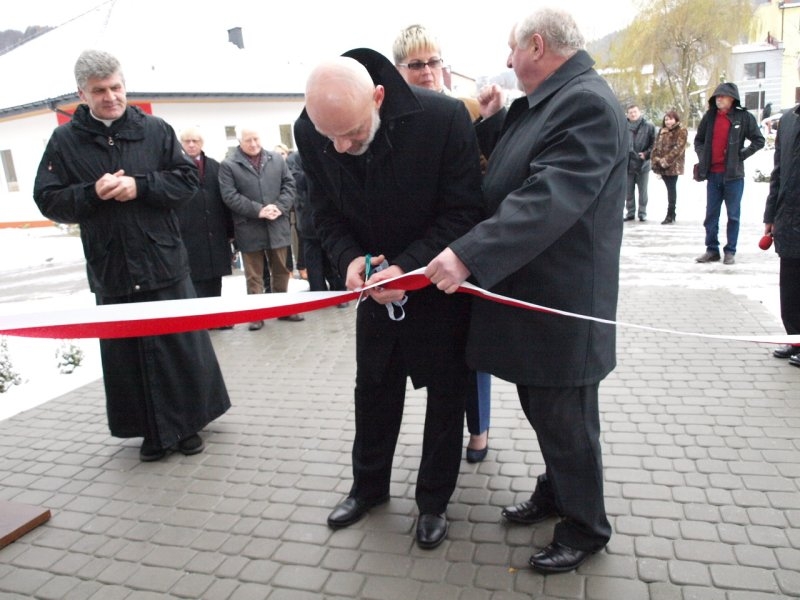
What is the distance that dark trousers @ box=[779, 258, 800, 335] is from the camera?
479 centimetres

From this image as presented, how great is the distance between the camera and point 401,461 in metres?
3.84

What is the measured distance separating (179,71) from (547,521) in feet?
80.0

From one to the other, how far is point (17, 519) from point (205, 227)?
3973 millimetres

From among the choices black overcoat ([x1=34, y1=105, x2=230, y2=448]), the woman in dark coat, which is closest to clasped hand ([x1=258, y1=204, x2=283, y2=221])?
black overcoat ([x1=34, y1=105, x2=230, y2=448])

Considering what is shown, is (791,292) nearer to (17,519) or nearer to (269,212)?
(269,212)

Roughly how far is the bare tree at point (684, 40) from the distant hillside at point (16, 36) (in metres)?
29.4

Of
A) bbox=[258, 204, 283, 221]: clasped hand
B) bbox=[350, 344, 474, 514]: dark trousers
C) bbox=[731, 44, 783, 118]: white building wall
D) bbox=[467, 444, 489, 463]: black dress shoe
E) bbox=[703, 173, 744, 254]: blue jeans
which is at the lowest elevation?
bbox=[467, 444, 489, 463]: black dress shoe

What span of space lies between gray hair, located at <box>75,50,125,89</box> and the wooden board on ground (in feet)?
7.37

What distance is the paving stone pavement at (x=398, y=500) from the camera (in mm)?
2756

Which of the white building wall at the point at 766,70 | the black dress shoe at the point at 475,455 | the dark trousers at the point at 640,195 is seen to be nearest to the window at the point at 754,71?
the white building wall at the point at 766,70

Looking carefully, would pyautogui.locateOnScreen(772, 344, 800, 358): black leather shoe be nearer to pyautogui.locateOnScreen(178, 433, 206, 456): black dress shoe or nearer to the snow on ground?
pyautogui.locateOnScreen(178, 433, 206, 456): black dress shoe

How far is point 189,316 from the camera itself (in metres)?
2.79

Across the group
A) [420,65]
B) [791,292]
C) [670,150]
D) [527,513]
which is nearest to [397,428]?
[527,513]

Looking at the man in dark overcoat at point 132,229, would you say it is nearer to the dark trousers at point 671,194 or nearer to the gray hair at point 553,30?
the gray hair at point 553,30
